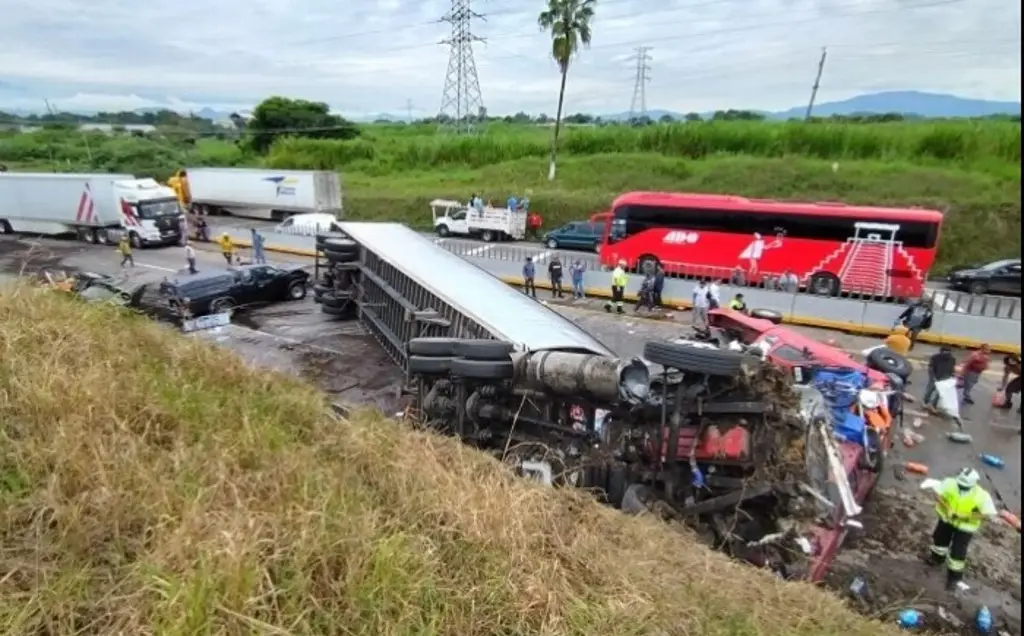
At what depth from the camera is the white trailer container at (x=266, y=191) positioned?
30.1 meters

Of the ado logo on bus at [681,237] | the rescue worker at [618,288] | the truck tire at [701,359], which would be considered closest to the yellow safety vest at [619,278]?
the rescue worker at [618,288]

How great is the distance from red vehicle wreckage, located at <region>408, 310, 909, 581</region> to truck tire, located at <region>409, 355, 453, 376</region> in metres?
0.01

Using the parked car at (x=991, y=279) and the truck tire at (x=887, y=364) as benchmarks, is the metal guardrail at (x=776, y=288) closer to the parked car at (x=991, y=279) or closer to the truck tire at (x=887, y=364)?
the parked car at (x=991, y=279)

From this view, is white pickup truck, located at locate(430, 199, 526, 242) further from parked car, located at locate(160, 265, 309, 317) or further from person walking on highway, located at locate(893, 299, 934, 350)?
person walking on highway, located at locate(893, 299, 934, 350)

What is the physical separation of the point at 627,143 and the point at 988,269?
21032mm

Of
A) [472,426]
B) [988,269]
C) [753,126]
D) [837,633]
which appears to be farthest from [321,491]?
[753,126]

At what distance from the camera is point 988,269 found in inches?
767

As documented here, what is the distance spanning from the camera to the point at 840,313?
50.7 feet

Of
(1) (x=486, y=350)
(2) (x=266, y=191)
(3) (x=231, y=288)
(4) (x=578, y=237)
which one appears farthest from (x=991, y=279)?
(2) (x=266, y=191)

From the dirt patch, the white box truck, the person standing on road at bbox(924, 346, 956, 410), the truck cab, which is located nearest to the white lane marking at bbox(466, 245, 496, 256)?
the white box truck

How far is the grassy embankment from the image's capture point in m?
24.3

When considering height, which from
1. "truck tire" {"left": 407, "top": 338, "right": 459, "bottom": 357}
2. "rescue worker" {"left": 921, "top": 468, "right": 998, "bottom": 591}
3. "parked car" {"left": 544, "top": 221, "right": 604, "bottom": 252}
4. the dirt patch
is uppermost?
"truck tire" {"left": 407, "top": 338, "right": 459, "bottom": 357}

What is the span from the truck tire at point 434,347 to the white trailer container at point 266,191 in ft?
81.9

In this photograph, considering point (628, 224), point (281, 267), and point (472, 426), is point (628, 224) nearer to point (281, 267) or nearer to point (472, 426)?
point (281, 267)
